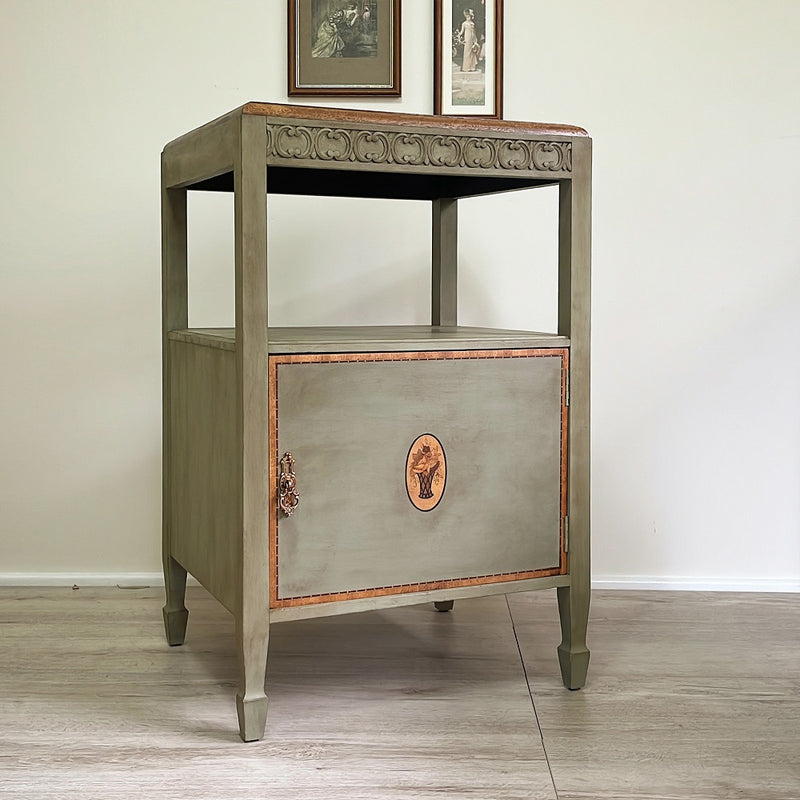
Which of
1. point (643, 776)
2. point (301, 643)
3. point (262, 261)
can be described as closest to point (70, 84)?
point (262, 261)

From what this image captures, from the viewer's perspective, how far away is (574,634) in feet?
5.60

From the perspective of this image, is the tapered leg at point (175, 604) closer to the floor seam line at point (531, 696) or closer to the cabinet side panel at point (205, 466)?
the cabinet side panel at point (205, 466)

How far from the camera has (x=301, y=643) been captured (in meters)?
1.95

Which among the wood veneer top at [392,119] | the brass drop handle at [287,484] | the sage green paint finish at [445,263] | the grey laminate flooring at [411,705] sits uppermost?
the wood veneer top at [392,119]

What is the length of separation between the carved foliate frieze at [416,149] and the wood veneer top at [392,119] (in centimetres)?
1

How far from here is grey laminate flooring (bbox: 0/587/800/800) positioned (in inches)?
55.1

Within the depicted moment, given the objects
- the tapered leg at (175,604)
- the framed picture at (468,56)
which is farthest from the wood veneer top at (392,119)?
the tapered leg at (175,604)

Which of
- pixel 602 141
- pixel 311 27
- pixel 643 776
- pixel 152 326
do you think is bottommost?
pixel 643 776

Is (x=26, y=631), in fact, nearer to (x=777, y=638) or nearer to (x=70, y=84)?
(x=70, y=84)

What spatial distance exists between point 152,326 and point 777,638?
145 cm

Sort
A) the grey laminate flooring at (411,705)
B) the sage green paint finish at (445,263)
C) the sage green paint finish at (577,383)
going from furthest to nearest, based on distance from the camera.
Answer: the sage green paint finish at (445,263), the sage green paint finish at (577,383), the grey laminate flooring at (411,705)

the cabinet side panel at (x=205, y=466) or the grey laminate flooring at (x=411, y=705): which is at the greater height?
the cabinet side panel at (x=205, y=466)

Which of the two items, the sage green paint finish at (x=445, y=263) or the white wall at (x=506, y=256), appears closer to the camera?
the sage green paint finish at (x=445, y=263)

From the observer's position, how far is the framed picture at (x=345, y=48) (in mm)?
2223
